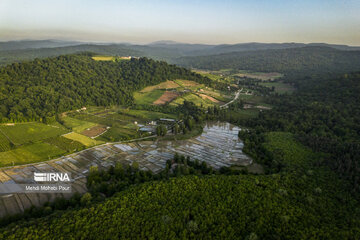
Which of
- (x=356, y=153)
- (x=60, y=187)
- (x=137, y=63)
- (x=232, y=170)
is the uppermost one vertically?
(x=137, y=63)

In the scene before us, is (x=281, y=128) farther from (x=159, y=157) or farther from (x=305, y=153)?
(x=159, y=157)

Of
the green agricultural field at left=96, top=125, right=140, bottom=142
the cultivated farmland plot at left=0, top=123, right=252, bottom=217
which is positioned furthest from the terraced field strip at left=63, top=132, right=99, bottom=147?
the cultivated farmland plot at left=0, top=123, right=252, bottom=217

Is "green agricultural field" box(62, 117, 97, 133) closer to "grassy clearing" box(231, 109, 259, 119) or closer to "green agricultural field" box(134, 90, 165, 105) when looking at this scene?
"green agricultural field" box(134, 90, 165, 105)

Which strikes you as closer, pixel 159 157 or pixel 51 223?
pixel 51 223

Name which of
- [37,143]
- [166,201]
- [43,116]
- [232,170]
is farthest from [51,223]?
[43,116]

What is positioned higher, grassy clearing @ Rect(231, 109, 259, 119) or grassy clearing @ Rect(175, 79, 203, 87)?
grassy clearing @ Rect(175, 79, 203, 87)

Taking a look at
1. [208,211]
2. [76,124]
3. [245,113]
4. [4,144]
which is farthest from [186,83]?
[208,211]

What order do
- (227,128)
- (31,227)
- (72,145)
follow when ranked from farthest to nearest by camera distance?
(227,128) → (72,145) → (31,227)

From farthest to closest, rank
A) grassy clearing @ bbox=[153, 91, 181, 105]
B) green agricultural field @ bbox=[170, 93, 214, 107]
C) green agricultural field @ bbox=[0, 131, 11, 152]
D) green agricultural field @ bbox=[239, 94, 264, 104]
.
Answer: green agricultural field @ bbox=[239, 94, 264, 104], grassy clearing @ bbox=[153, 91, 181, 105], green agricultural field @ bbox=[170, 93, 214, 107], green agricultural field @ bbox=[0, 131, 11, 152]
